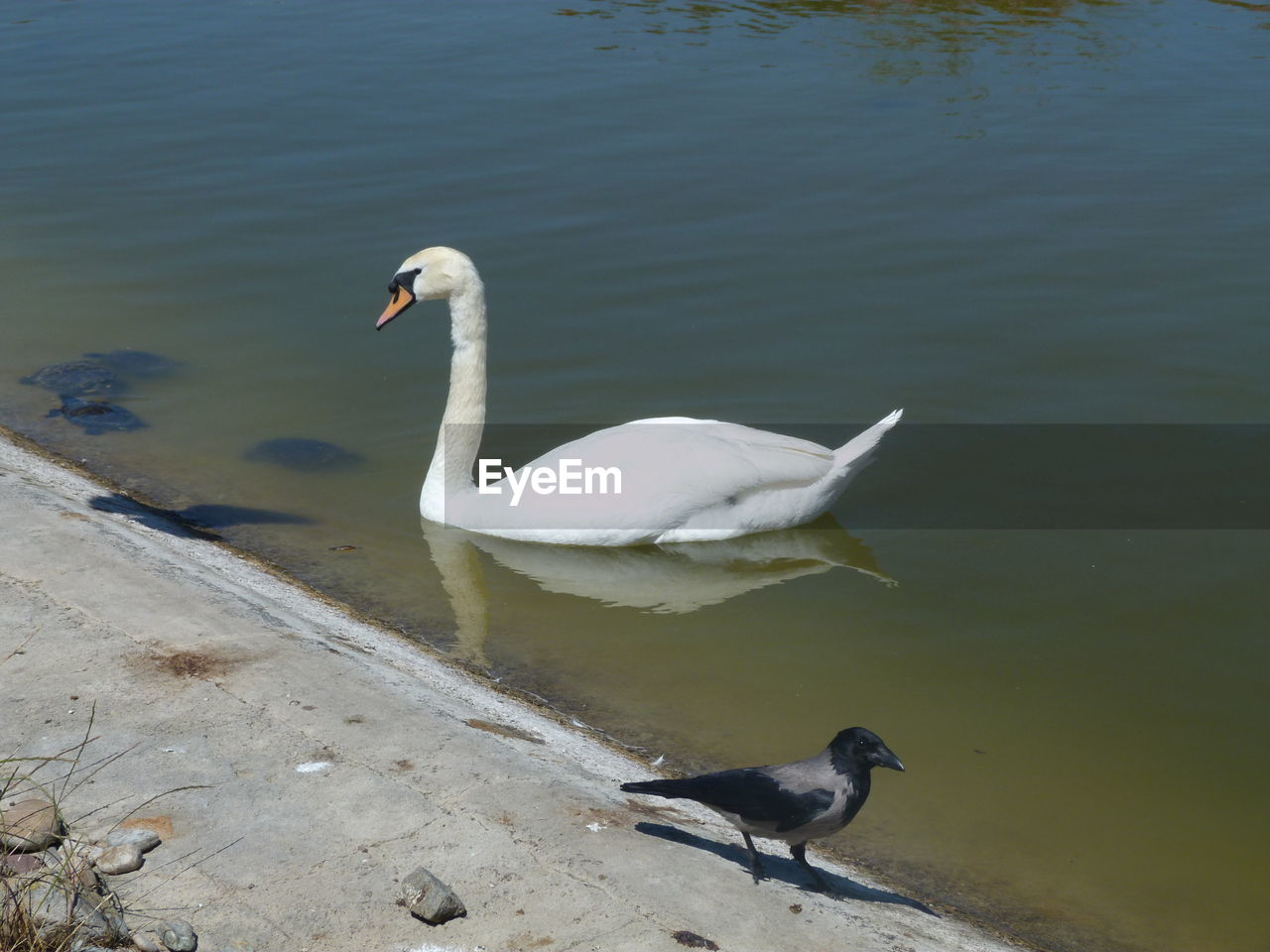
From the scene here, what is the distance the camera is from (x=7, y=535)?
18.9 ft

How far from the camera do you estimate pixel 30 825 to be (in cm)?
364

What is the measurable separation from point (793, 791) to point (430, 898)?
102cm

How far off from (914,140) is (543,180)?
11.5 feet

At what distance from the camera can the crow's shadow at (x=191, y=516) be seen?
23.0 feet

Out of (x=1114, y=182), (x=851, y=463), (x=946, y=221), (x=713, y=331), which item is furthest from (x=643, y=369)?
(x=1114, y=182)

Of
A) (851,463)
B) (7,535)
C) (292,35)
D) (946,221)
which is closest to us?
(7,535)

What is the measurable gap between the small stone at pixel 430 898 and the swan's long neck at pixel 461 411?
394cm

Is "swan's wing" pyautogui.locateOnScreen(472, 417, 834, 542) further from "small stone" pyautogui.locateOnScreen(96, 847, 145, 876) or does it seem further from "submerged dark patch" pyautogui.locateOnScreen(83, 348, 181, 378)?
"small stone" pyautogui.locateOnScreen(96, 847, 145, 876)

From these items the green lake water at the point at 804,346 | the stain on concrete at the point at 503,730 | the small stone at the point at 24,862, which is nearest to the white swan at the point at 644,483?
the green lake water at the point at 804,346

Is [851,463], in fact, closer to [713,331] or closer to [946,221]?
[713,331]

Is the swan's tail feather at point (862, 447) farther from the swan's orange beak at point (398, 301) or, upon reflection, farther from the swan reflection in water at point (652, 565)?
the swan's orange beak at point (398, 301)

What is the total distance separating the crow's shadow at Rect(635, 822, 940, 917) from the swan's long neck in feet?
11.6

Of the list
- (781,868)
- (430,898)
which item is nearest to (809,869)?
(781,868)

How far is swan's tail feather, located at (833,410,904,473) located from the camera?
704 cm
